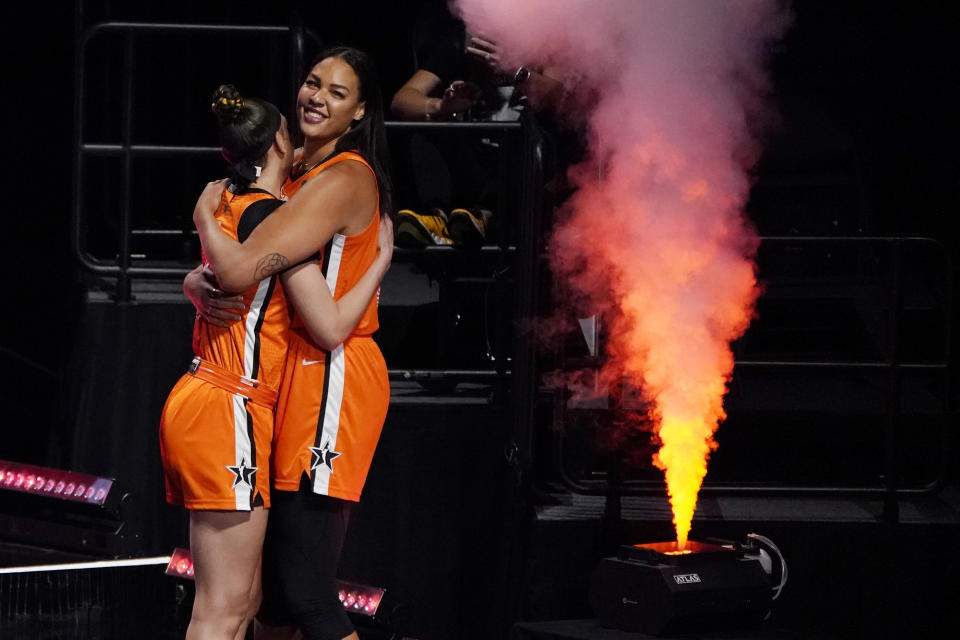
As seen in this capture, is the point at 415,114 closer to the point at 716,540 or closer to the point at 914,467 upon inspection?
the point at 716,540

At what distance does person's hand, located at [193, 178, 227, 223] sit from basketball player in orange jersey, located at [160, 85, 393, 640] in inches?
0.8

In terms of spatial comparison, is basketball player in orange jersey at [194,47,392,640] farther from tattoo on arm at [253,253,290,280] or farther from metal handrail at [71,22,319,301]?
metal handrail at [71,22,319,301]

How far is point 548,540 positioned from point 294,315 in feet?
4.90

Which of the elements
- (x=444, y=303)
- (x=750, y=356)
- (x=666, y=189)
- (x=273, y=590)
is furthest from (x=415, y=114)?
(x=273, y=590)

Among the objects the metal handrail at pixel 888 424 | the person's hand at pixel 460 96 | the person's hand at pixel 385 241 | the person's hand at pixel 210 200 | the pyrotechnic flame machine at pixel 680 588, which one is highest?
the person's hand at pixel 460 96

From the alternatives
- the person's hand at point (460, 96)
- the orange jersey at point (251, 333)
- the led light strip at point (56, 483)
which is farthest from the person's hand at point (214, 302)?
the person's hand at point (460, 96)

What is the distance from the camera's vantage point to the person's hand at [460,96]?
503cm

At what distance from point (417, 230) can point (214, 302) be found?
5.68 ft

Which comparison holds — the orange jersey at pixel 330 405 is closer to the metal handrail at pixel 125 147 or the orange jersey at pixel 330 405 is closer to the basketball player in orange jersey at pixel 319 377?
the basketball player in orange jersey at pixel 319 377

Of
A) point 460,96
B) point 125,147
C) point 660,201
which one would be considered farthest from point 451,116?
point 125,147

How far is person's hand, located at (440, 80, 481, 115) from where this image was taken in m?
5.03

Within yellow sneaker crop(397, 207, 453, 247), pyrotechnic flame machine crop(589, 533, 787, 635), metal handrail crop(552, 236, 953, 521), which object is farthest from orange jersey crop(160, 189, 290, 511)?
yellow sneaker crop(397, 207, 453, 247)

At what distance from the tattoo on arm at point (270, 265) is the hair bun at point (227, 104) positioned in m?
0.39

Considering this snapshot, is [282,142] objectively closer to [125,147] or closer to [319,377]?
[319,377]
